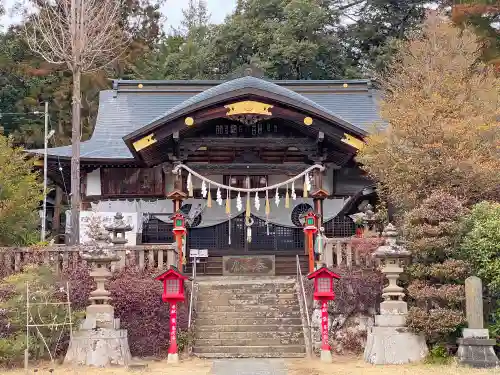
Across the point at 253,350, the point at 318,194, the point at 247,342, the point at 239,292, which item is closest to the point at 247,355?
the point at 253,350

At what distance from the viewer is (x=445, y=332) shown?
10.6 metres

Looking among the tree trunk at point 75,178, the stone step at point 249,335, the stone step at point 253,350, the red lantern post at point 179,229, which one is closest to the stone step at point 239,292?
the red lantern post at point 179,229

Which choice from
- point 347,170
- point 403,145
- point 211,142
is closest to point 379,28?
point 347,170

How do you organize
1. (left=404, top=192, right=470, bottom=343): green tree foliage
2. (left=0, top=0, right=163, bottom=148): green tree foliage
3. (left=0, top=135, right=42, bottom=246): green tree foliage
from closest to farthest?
(left=404, top=192, right=470, bottom=343): green tree foliage, (left=0, top=135, right=42, bottom=246): green tree foliage, (left=0, top=0, right=163, bottom=148): green tree foliage

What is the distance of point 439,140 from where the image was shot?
40.7 ft

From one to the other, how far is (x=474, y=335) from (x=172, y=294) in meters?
5.42

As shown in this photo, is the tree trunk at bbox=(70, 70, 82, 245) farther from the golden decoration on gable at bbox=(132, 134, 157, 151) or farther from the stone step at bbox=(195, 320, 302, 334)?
the stone step at bbox=(195, 320, 302, 334)

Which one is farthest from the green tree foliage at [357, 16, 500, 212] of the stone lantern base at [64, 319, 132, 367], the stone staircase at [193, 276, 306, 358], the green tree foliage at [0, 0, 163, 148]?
the green tree foliage at [0, 0, 163, 148]

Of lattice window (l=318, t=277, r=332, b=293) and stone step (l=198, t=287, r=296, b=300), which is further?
stone step (l=198, t=287, r=296, b=300)

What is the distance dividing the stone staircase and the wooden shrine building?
2979mm

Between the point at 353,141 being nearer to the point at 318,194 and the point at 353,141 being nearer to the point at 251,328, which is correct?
the point at 318,194

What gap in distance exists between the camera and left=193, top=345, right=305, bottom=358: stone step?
11.8 metres

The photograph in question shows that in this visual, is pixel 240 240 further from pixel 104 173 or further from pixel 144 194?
pixel 104 173

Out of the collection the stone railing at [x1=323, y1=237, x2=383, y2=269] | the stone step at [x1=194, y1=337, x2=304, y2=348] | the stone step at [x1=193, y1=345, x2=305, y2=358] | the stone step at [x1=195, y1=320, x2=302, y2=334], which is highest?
the stone railing at [x1=323, y1=237, x2=383, y2=269]
